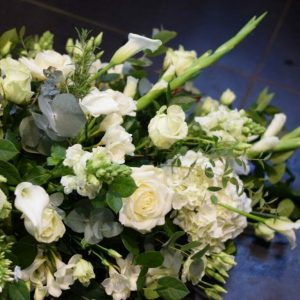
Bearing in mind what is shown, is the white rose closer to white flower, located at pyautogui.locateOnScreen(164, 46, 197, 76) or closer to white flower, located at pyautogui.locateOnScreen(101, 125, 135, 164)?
white flower, located at pyautogui.locateOnScreen(101, 125, 135, 164)

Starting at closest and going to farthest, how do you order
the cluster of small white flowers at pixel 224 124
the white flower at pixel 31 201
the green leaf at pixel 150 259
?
the white flower at pixel 31 201 → the green leaf at pixel 150 259 → the cluster of small white flowers at pixel 224 124

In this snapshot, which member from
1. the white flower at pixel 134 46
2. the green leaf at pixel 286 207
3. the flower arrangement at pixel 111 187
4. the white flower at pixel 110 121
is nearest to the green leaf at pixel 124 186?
the flower arrangement at pixel 111 187

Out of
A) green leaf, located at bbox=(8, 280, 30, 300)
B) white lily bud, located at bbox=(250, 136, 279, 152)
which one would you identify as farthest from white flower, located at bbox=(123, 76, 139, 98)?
green leaf, located at bbox=(8, 280, 30, 300)

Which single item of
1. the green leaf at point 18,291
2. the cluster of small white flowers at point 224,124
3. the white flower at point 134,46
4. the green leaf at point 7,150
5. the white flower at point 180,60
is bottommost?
the green leaf at point 18,291

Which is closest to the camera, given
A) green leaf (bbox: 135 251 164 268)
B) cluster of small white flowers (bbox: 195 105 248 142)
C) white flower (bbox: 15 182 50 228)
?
white flower (bbox: 15 182 50 228)

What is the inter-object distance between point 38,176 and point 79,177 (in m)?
0.08

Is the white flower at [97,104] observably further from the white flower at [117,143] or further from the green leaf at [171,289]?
the green leaf at [171,289]

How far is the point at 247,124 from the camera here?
905mm

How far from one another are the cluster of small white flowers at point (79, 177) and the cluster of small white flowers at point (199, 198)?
138 millimetres

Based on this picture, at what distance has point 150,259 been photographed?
0.75m

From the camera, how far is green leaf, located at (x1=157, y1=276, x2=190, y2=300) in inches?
29.8

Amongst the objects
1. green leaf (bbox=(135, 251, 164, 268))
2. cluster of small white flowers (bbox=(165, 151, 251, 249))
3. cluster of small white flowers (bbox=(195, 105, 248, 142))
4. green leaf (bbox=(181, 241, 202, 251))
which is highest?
cluster of small white flowers (bbox=(195, 105, 248, 142))

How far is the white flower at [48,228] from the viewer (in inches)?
27.2

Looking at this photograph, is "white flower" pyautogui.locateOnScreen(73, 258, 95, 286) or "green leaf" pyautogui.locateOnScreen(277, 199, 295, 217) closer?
"white flower" pyautogui.locateOnScreen(73, 258, 95, 286)
